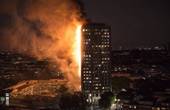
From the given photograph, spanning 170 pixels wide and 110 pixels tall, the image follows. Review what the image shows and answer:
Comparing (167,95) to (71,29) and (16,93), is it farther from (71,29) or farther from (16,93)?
(16,93)

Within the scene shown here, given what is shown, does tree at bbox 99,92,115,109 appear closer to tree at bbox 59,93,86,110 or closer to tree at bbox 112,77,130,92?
tree at bbox 59,93,86,110

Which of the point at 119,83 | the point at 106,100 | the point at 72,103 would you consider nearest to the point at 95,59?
the point at 106,100

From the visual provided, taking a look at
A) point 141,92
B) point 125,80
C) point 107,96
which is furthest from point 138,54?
point 107,96

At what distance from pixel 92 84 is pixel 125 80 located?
8701 millimetres

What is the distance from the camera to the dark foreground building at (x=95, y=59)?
23.1 metres

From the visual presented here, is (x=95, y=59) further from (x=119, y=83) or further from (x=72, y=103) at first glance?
(x=119, y=83)

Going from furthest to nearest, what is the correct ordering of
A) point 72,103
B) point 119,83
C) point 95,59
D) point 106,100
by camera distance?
point 119,83 → point 95,59 → point 106,100 → point 72,103

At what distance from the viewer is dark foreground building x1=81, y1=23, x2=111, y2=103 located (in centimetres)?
2309

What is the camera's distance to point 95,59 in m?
23.4

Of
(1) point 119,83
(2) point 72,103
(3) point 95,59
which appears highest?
(3) point 95,59

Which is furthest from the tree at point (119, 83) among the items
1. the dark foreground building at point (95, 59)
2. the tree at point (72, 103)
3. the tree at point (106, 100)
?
the tree at point (72, 103)

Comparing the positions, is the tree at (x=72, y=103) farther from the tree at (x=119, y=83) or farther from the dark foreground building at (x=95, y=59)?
the tree at (x=119, y=83)

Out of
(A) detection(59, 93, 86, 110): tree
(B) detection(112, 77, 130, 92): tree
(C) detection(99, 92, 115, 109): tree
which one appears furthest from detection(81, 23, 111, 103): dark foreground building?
(B) detection(112, 77, 130, 92): tree

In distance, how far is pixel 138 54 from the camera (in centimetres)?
4931
